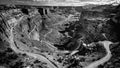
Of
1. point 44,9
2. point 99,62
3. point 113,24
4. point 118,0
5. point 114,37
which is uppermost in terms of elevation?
point 118,0

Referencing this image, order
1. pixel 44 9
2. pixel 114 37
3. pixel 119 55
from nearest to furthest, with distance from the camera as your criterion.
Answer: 1. pixel 119 55
2. pixel 114 37
3. pixel 44 9

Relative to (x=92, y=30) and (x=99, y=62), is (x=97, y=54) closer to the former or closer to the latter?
(x=99, y=62)

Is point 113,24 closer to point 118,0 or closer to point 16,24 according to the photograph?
point 16,24

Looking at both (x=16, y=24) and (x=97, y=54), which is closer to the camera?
(x=97, y=54)

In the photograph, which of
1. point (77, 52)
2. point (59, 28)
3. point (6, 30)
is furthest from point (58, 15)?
point (77, 52)

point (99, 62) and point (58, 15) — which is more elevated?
point (58, 15)

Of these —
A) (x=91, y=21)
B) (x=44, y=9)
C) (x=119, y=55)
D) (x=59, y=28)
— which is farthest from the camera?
(x=44, y=9)

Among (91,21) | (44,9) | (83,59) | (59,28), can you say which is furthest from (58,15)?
(83,59)
